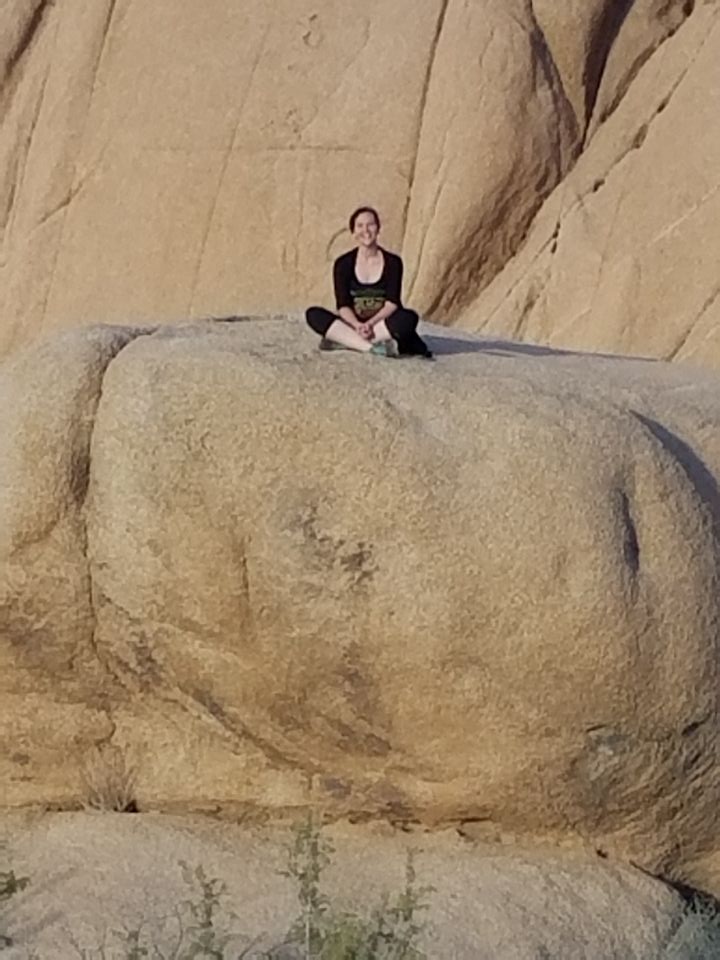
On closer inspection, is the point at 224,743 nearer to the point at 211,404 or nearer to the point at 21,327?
the point at 211,404

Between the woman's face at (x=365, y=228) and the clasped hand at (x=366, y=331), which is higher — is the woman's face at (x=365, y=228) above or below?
above

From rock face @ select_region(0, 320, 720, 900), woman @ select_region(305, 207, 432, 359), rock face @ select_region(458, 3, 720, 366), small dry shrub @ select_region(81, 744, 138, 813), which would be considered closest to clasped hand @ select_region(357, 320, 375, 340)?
woman @ select_region(305, 207, 432, 359)

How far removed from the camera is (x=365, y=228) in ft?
17.6

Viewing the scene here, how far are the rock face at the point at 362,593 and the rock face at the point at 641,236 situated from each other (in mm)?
Result: 4339

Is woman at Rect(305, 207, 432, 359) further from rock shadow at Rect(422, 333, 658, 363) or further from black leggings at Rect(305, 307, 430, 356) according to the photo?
rock shadow at Rect(422, 333, 658, 363)

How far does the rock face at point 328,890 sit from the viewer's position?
167 inches

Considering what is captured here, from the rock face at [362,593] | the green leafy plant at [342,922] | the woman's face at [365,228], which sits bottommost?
the green leafy plant at [342,922]

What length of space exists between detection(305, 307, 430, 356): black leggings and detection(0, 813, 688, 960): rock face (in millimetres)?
1390

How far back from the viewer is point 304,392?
4621 mm

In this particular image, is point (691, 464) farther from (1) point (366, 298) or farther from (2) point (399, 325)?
(1) point (366, 298)

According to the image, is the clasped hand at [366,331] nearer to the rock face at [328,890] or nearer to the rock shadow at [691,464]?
the rock shadow at [691,464]

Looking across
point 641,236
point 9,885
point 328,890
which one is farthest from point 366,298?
point 641,236

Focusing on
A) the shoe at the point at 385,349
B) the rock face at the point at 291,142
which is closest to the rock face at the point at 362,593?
the shoe at the point at 385,349

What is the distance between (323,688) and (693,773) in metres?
1.00
